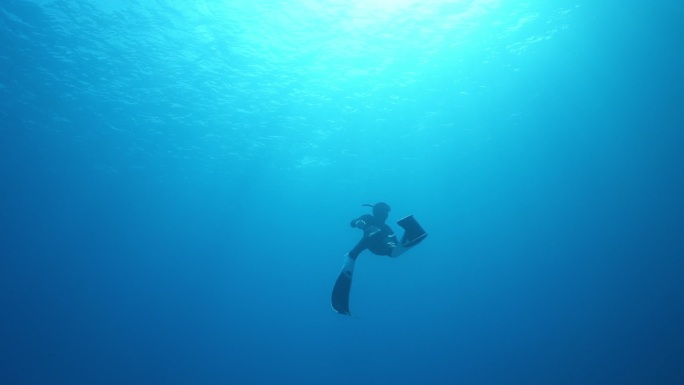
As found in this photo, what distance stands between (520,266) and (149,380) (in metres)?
50.2

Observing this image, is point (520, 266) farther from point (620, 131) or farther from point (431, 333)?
point (620, 131)

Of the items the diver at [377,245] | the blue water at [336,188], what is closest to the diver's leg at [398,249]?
the diver at [377,245]

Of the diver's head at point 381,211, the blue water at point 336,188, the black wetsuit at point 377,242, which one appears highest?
the blue water at point 336,188

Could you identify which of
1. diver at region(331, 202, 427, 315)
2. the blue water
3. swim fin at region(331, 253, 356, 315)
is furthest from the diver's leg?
the blue water

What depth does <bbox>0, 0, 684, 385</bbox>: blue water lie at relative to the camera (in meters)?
13.2

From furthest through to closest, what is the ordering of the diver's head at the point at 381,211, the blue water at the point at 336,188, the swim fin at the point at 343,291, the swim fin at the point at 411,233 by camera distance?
1. the blue water at the point at 336,188
2. the diver's head at the point at 381,211
3. the swim fin at the point at 343,291
4. the swim fin at the point at 411,233

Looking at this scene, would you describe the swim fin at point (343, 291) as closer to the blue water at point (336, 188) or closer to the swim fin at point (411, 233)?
the swim fin at point (411, 233)

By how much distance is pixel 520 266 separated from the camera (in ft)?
161

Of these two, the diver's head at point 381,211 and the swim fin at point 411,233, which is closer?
the swim fin at point 411,233

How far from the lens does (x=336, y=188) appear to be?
81.5 feet

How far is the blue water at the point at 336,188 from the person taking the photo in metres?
13.2

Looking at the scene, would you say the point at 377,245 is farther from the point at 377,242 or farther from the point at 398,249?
the point at 398,249

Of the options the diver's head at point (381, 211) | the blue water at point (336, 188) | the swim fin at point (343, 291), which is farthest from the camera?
the blue water at point (336, 188)

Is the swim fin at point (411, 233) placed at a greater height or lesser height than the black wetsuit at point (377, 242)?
lesser
